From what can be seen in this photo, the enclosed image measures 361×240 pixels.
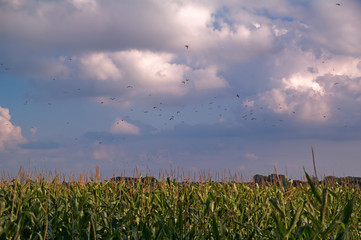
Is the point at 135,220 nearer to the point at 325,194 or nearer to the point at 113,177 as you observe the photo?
the point at 325,194

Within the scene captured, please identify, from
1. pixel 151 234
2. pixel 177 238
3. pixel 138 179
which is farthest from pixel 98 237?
pixel 138 179

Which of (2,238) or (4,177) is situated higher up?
(4,177)

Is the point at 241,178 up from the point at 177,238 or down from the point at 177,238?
up

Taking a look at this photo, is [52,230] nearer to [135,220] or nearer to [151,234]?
[135,220]

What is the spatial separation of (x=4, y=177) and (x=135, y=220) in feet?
24.7

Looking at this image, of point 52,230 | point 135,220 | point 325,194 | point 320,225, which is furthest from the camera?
point 135,220

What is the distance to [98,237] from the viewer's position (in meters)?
5.79

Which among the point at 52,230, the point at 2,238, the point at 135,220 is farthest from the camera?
the point at 135,220

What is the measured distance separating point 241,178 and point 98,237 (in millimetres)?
8191

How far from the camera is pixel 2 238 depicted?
485 cm

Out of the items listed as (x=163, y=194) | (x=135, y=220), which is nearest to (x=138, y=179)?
(x=163, y=194)

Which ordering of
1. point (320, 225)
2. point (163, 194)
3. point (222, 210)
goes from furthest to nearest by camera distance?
point (163, 194)
point (222, 210)
point (320, 225)

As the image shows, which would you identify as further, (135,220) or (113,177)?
(113,177)

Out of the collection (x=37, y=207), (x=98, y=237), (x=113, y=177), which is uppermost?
(x=113, y=177)
